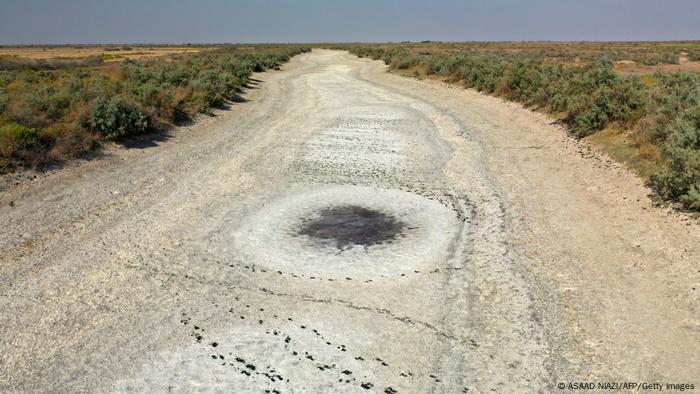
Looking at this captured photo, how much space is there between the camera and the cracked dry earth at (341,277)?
5188 mm

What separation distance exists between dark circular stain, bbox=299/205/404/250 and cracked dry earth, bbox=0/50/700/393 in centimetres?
5

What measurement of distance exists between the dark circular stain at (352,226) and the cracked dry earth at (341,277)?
53mm

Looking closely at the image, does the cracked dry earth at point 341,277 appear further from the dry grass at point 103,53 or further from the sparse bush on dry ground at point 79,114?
the dry grass at point 103,53

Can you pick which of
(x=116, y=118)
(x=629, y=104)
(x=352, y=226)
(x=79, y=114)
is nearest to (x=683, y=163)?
(x=629, y=104)

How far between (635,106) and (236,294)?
525 inches

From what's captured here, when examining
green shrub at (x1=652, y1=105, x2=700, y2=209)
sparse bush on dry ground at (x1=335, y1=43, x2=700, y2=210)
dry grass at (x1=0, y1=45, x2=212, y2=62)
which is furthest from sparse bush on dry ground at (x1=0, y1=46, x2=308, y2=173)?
dry grass at (x1=0, y1=45, x2=212, y2=62)

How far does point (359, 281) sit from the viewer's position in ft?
23.0

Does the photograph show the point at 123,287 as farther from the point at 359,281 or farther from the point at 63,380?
the point at 359,281

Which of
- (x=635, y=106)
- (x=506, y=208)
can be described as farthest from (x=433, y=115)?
(x=506, y=208)

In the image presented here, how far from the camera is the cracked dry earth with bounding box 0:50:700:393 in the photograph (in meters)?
5.19

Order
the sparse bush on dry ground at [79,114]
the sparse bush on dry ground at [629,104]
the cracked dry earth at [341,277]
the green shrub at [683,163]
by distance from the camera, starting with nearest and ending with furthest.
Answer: the cracked dry earth at [341,277], the green shrub at [683,163], the sparse bush on dry ground at [629,104], the sparse bush on dry ground at [79,114]

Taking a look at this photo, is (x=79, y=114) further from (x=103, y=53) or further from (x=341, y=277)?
(x=103, y=53)

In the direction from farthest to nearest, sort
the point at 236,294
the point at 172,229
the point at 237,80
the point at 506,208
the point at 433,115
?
the point at 237,80 < the point at 433,115 < the point at 506,208 < the point at 172,229 < the point at 236,294

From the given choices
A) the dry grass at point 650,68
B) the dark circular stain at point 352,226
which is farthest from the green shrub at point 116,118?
the dry grass at point 650,68
